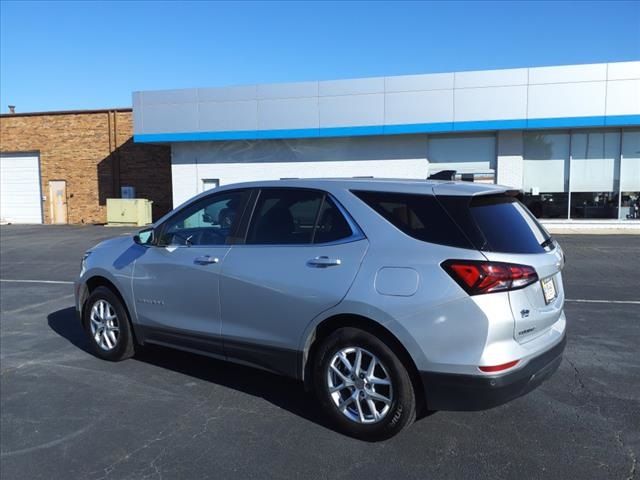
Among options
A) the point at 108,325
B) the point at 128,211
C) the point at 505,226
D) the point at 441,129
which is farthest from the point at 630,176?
the point at 128,211

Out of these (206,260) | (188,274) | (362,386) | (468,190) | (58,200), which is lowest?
(362,386)

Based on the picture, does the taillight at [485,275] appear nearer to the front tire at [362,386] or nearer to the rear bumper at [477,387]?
the rear bumper at [477,387]

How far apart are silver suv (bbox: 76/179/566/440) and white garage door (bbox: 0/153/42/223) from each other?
1133 inches

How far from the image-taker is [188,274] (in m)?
4.56

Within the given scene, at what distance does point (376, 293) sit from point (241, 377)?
2032 millimetres

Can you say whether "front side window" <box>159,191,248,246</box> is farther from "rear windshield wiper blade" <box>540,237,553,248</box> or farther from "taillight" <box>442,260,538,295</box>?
"rear windshield wiper blade" <box>540,237,553,248</box>

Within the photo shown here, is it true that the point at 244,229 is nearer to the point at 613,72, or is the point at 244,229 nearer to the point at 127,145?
the point at 613,72

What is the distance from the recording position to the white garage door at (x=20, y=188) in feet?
96.5

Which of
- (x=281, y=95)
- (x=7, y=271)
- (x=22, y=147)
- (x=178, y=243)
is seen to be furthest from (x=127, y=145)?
(x=178, y=243)

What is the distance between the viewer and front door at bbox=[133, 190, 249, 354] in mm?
4422

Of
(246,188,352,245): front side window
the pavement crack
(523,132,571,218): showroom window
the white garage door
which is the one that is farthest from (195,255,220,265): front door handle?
the white garage door

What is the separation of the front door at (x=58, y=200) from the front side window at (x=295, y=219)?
91.1 ft

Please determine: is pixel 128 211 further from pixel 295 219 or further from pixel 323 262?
pixel 323 262

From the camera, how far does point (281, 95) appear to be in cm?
2134
